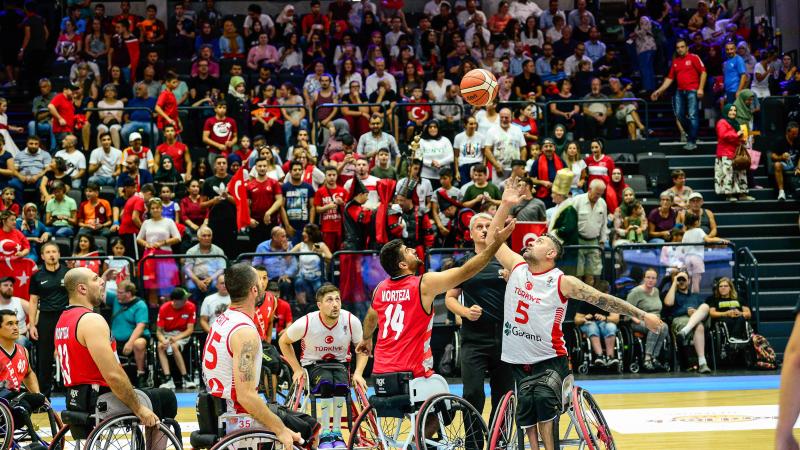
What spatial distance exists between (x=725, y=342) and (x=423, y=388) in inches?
323

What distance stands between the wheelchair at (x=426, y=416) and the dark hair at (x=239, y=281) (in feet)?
5.06

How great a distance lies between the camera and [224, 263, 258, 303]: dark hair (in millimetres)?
6887

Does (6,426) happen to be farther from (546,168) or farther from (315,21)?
(315,21)

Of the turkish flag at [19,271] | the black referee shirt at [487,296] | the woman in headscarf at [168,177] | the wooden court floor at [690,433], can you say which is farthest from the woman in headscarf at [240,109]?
the black referee shirt at [487,296]

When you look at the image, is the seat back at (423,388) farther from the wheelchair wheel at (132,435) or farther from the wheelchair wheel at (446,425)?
the wheelchair wheel at (132,435)

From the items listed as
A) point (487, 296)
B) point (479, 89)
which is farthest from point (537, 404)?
point (479, 89)

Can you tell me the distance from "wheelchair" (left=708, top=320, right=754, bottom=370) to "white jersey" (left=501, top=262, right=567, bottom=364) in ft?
24.6

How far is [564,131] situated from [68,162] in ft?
26.9

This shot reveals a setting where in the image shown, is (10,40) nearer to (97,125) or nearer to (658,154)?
(97,125)

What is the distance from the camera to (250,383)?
6578 millimetres

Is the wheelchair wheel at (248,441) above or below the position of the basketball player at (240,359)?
below

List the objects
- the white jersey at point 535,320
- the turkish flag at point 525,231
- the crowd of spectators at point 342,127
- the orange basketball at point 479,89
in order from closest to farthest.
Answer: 1. the white jersey at point 535,320
2. the orange basketball at point 479,89
3. the turkish flag at point 525,231
4. the crowd of spectators at point 342,127

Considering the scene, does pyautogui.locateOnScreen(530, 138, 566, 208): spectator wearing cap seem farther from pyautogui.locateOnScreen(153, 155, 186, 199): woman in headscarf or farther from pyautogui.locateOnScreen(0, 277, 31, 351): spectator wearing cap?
pyautogui.locateOnScreen(0, 277, 31, 351): spectator wearing cap

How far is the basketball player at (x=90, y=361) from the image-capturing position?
7.12 m
